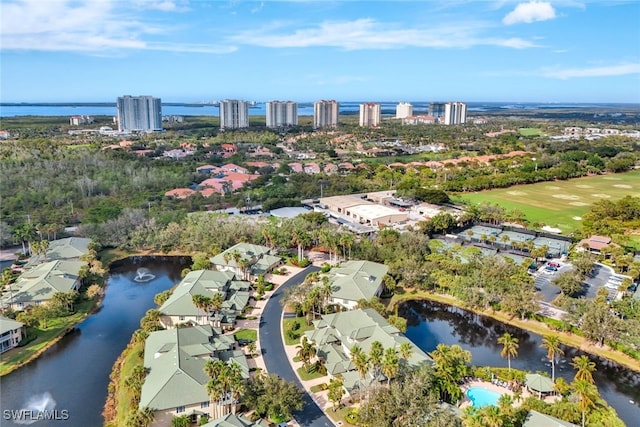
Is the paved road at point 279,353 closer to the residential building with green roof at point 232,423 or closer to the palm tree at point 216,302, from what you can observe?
the residential building with green roof at point 232,423

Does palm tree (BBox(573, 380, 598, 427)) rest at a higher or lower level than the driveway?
higher

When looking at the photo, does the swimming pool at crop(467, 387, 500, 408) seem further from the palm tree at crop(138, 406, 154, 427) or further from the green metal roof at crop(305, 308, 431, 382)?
the palm tree at crop(138, 406, 154, 427)

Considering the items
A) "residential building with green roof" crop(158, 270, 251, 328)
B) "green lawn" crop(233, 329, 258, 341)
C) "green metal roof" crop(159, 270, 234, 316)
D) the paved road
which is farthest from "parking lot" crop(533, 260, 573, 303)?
"green metal roof" crop(159, 270, 234, 316)

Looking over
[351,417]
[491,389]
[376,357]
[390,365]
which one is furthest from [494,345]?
[351,417]

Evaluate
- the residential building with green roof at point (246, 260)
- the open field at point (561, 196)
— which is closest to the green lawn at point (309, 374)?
the residential building with green roof at point (246, 260)

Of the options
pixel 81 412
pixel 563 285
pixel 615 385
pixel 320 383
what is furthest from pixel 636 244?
pixel 81 412

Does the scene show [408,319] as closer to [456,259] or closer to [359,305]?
[359,305]

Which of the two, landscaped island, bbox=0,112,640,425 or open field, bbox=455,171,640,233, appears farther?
open field, bbox=455,171,640,233
